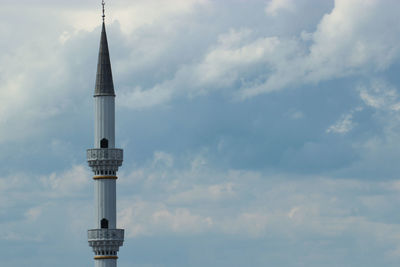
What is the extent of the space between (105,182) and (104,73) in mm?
13452

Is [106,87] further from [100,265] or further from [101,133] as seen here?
[100,265]

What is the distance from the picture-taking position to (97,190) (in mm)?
189125

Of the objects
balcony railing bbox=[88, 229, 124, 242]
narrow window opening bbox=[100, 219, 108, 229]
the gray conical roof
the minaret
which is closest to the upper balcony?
the minaret

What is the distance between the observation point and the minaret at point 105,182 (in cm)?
18875

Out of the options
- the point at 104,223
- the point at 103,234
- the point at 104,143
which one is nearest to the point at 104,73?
the point at 104,143

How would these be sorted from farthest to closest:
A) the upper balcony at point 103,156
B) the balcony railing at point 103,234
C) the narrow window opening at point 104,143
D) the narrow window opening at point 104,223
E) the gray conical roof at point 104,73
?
the gray conical roof at point 104,73
the narrow window opening at point 104,143
the narrow window opening at point 104,223
the upper balcony at point 103,156
the balcony railing at point 103,234

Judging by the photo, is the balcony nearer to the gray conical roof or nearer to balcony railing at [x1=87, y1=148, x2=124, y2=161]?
balcony railing at [x1=87, y1=148, x2=124, y2=161]

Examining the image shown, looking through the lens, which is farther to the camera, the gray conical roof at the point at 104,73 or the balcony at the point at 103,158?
the gray conical roof at the point at 104,73

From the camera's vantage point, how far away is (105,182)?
620ft

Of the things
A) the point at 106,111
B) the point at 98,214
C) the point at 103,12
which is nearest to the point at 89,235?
the point at 98,214

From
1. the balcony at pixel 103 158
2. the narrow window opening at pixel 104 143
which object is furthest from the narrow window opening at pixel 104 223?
the narrow window opening at pixel 104 143

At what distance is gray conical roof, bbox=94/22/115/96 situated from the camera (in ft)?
627

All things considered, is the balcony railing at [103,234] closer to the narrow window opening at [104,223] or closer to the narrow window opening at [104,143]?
the narrow window opening at [104,223]

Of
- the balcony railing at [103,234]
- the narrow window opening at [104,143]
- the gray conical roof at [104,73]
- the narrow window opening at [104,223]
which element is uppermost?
the gray conical roof at [104,73]
